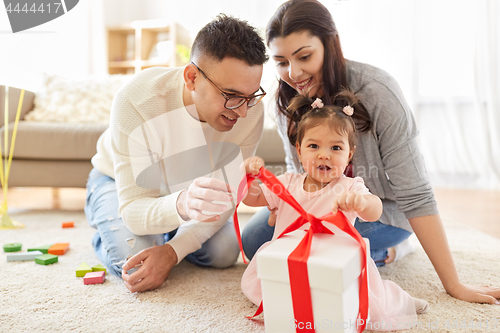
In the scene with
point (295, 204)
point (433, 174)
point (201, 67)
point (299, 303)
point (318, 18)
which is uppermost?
point (318, 18)

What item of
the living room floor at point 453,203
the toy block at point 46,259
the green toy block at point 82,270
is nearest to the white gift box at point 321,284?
the green toy block at point 82,270

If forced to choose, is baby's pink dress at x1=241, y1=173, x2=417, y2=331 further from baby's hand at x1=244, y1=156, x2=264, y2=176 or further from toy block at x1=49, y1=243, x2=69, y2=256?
toy block at x1=49, y1=243, x2=69, y2=256

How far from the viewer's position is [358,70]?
117 cm

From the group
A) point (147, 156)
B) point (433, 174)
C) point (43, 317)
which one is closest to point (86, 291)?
point (43, 317)

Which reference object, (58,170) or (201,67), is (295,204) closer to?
(201,67)

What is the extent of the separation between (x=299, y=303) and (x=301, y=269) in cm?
8

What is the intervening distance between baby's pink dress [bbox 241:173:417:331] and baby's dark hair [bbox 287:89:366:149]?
0.12 meters

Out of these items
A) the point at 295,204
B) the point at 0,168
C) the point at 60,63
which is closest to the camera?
the point at 295,204

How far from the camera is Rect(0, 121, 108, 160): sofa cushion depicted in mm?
2146

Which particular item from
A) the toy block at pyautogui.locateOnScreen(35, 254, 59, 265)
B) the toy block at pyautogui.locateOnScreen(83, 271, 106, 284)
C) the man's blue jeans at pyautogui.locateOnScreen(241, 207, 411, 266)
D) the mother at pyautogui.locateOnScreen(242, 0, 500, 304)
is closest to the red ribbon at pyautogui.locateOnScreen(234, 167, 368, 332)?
the mother at pyautogui.locateOnScreen(242, 0, 500, 304)

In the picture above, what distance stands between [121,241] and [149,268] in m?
0.18

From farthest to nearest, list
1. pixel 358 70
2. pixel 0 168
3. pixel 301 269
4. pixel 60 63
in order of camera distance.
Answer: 1. pixel 60 63
2. pixel 0 168
3. pixel 358 70
4. pixel 301 269

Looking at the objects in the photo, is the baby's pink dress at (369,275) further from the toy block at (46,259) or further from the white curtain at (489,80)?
the white curtain at (489,80)

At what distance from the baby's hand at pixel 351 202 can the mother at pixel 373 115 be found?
1.06 feet
